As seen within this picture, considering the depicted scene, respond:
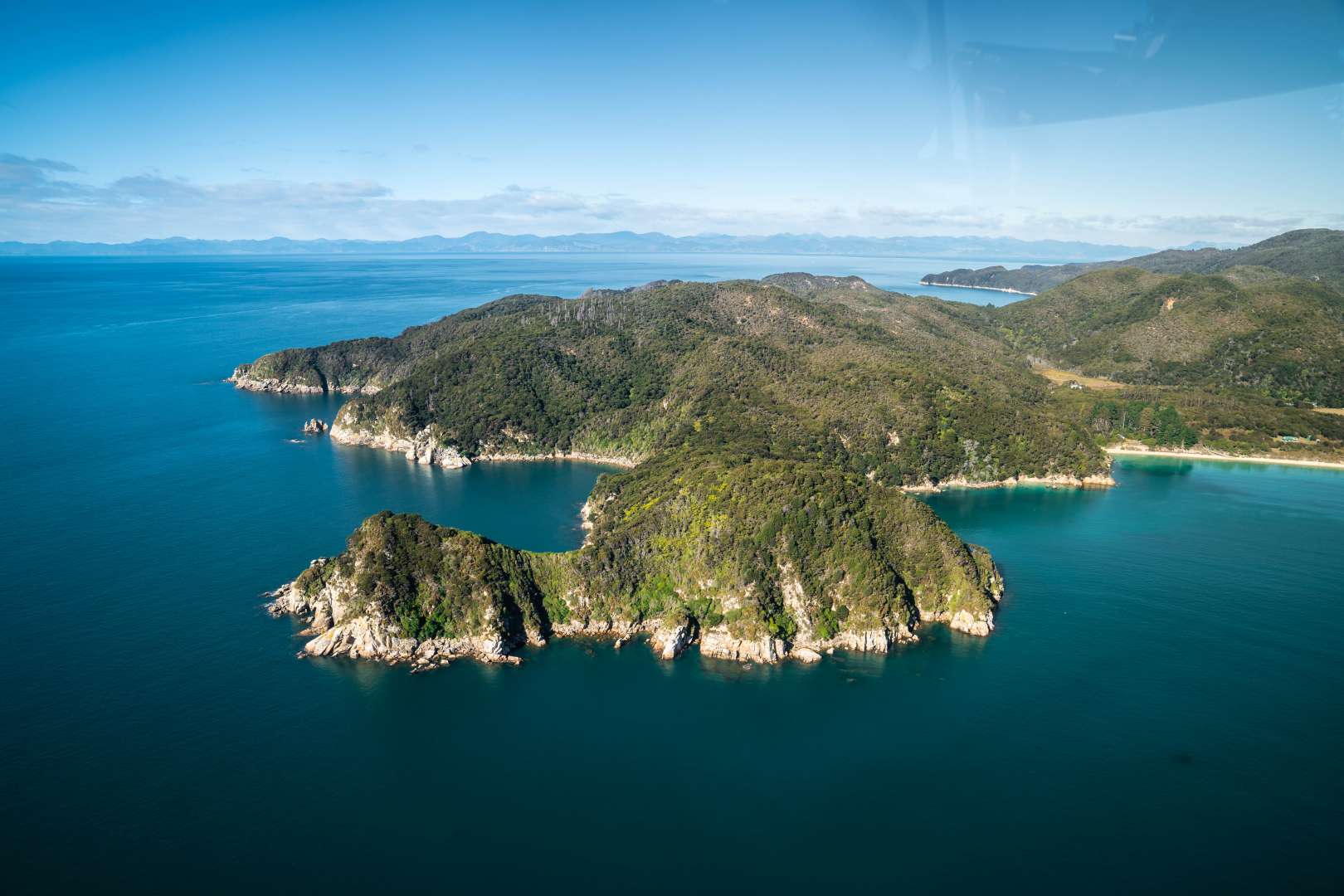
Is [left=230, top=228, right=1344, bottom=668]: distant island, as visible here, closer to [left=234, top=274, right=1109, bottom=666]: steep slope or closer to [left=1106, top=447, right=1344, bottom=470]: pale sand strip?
[left=234, top=274, right=1109, bottom=666]: steep slope

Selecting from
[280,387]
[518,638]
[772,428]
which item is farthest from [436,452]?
[280,387]

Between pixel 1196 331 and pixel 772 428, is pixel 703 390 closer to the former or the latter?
pixel 772 428

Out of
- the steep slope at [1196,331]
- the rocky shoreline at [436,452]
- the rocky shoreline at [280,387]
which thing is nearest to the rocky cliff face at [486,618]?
the rocky shoreline at [436,452]

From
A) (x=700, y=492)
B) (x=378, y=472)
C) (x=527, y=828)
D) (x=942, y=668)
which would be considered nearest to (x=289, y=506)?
(x=378, y=472)

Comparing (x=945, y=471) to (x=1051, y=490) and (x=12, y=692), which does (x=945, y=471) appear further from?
(x=12, y=692)

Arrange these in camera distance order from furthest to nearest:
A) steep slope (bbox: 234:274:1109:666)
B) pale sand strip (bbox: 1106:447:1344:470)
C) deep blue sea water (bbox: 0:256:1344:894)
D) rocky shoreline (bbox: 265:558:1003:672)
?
pale sand strip (bbox: 1106:447:1344:470) < steep slope (bbox: 234:274:1109:666) < rocky shoreline (bbox: 265:558:1003:672) < deep blue sea water (bbox: 0:256:1344:894)

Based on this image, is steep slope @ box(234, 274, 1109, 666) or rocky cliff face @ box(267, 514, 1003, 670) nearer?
rocky cliff face @ box(267, 514, 1003, 670)

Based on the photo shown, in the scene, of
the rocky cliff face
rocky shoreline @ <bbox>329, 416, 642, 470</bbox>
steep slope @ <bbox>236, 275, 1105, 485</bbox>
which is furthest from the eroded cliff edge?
rocky shoreline @ <bbox>329, 416, 642, 470</bbox>
